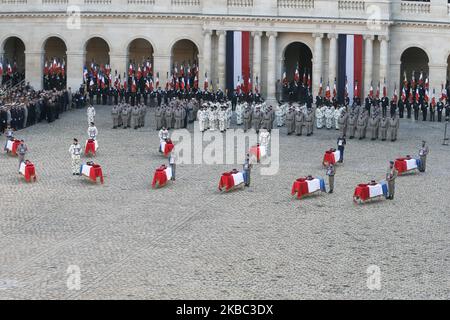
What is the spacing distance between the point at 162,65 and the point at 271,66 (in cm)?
774

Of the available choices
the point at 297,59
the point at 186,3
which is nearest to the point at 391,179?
the point at 186,3

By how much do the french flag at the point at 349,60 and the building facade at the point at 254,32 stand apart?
15.8 inches

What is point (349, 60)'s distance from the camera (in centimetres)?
6894

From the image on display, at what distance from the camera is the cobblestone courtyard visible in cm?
2752

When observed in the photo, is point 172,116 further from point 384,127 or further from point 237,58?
point 237,58

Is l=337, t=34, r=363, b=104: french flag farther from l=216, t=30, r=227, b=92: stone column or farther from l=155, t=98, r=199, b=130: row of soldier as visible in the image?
l=155, t=98, r=199, b=130: row of soldier

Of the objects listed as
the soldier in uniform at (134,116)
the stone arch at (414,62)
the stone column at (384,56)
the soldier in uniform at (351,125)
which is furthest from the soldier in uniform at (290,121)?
the stone arch at (414,62)

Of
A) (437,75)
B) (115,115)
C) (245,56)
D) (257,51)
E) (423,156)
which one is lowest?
(423,156)

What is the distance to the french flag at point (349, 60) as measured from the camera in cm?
6875

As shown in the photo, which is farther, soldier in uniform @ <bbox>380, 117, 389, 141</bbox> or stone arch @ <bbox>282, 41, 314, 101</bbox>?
stone arch @ <bbox>282, 41, 314, 101</bbox>

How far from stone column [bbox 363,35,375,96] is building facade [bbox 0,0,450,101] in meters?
0.06

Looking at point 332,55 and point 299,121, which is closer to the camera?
point 299,121

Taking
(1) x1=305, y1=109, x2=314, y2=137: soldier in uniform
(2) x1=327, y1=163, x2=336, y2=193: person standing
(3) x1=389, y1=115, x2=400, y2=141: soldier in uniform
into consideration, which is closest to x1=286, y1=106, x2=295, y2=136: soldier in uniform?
(1) x1=305, y1=109, x2=314, y2=137: soldier in uniform

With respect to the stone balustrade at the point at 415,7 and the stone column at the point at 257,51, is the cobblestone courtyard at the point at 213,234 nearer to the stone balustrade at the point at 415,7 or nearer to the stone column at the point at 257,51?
the stone column at the point at 257,51
